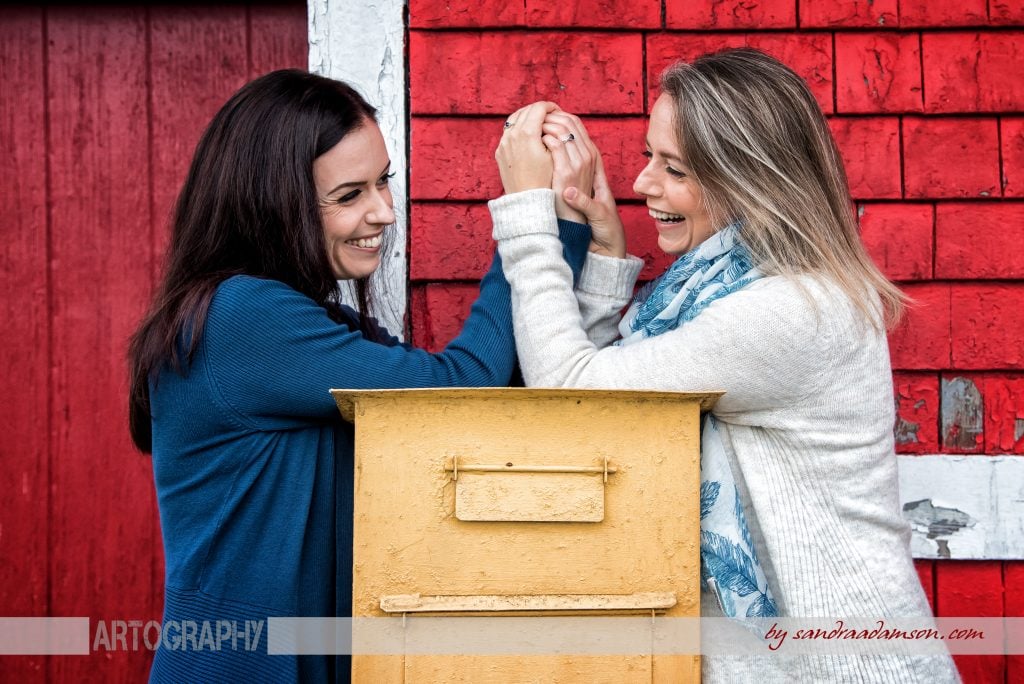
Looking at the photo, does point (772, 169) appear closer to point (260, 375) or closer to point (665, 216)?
point (665, 216)

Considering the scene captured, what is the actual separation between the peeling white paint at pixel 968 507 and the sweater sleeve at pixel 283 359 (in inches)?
61.9

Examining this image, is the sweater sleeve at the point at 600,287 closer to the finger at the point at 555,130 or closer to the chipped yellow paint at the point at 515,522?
the finger at the point at 555,130

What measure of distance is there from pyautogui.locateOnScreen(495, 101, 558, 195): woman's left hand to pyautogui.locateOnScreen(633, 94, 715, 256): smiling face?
0.21 meters

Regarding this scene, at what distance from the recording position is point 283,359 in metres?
1.64

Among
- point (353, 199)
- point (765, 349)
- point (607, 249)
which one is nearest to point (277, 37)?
point (353, 199)

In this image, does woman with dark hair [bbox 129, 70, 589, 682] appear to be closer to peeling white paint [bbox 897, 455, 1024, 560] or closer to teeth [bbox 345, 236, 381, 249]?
teeth [bbox 345, 236, 381, 249]

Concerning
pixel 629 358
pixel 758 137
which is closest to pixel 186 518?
pixel 629 358

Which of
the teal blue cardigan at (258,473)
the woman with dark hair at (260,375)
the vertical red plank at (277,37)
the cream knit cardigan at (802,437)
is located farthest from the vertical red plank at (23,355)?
the cream knit cardigan at (802,437)

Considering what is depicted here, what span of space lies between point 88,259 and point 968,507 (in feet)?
8.82

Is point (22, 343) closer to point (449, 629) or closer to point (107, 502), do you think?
point (107, 502)

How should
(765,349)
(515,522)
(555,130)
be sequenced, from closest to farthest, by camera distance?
Answer: 1. (515,522)
2. (765,349)
3. (555,130)

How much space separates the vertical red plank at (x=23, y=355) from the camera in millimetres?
2809

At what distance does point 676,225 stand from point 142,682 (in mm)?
2172

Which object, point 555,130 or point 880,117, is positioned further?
point 880,117
